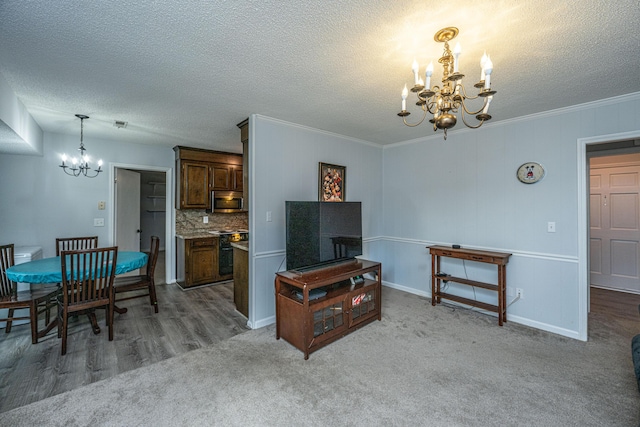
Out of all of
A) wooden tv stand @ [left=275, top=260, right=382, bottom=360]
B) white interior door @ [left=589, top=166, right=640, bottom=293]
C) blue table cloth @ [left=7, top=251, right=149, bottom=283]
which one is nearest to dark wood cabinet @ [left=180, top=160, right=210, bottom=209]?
blue table cloth @ [left=7, top=251, right=149, bottom=283]

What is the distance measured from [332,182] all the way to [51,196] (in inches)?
153

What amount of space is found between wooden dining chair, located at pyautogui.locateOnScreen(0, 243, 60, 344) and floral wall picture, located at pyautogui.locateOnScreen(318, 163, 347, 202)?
3.17 metres

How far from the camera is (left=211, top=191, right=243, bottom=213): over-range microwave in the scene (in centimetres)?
506

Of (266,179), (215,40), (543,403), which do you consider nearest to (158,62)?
(215,40)

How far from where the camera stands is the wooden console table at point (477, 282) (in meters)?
3.14

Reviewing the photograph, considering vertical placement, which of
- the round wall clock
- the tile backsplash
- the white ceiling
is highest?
the white ceiling

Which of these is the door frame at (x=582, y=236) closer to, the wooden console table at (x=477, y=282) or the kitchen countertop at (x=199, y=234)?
the wooden console table at (x=477, y=282)

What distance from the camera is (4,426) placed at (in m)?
1.72

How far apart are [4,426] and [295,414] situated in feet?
5.94

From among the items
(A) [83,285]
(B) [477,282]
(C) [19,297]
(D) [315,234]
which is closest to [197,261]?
(A) [83,285]

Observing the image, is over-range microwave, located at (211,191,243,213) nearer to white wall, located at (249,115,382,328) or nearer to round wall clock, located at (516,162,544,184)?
white wall, located at (249,115,382,328)

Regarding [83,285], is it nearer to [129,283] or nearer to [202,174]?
[129,283]

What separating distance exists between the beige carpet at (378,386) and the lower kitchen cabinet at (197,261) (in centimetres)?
211

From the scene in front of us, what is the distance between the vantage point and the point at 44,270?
8.80ft
